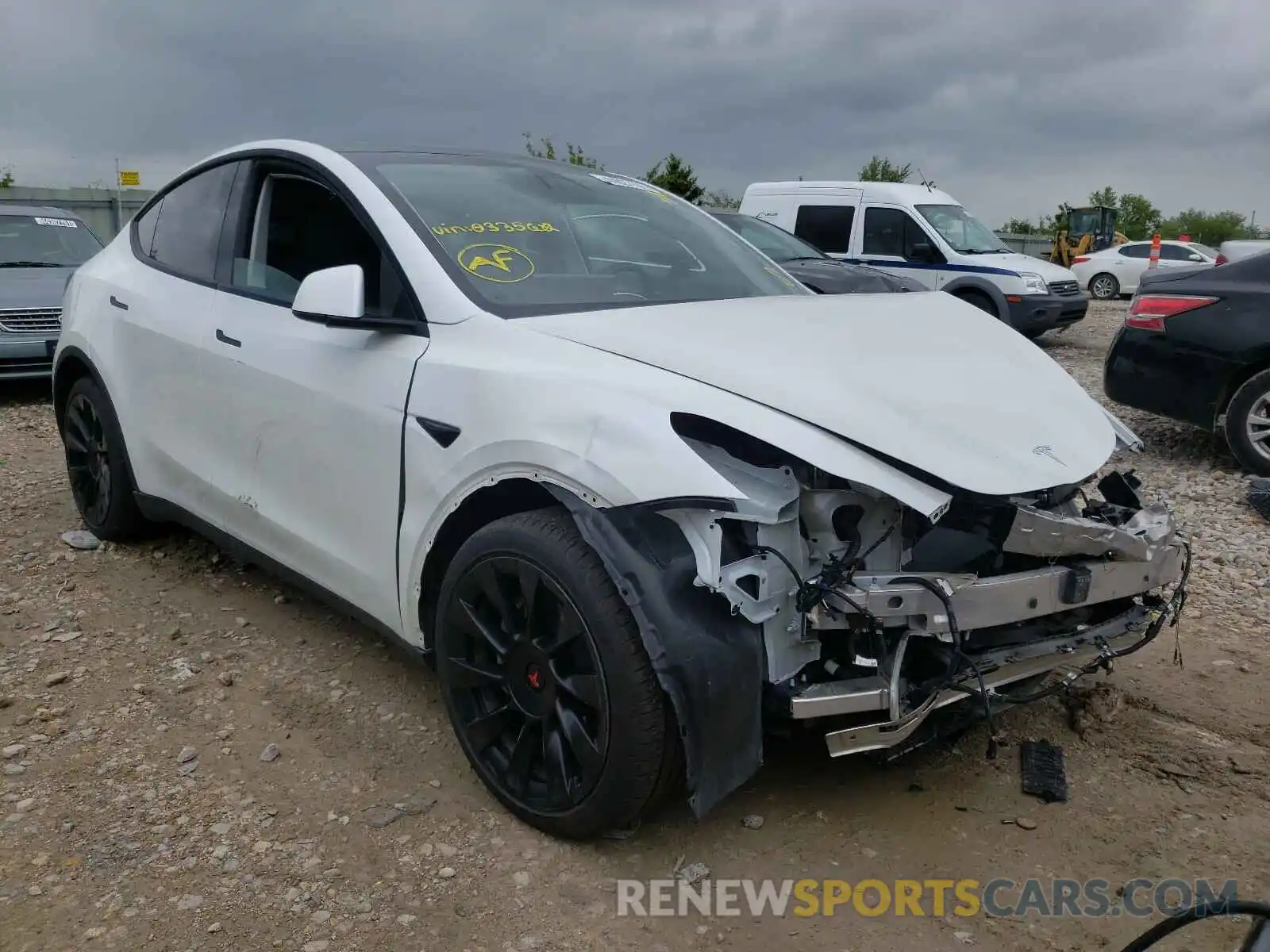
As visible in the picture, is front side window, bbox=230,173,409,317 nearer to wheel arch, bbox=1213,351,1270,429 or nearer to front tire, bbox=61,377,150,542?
front tire, bbox=61,377,150,542

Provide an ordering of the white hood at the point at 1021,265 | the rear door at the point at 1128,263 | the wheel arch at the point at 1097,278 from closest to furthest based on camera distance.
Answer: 1. the white hood at the point at 1021,265
2. the rear door at the point at 1128,263
3. the wheel arch at the point at 1097,278

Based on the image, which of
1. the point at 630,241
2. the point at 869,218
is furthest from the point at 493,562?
the point at 869,218

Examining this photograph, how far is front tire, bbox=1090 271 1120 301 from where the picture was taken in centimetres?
2158

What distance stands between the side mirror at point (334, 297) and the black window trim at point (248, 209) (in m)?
0.14

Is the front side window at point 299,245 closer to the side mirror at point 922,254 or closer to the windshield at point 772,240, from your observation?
the windshield at point 772,240

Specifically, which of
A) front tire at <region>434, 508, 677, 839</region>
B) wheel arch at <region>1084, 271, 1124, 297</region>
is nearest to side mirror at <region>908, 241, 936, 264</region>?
front tire at <region>434, 508, 677, 839</region>

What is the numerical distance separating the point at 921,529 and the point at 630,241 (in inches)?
57.4

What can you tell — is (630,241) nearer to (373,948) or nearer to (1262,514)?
(373,948)

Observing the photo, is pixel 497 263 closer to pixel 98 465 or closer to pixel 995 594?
pixel 995 594

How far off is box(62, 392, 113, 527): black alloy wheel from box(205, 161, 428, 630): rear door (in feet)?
3.83

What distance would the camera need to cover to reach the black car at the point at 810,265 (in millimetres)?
9289

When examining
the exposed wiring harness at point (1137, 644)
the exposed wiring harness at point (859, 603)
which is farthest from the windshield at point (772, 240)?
the exposed wiring harness at point (859, 603)

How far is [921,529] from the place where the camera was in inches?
95.0

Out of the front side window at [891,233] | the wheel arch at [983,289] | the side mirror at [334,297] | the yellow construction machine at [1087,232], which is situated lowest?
the wheel arch at [983,289]
